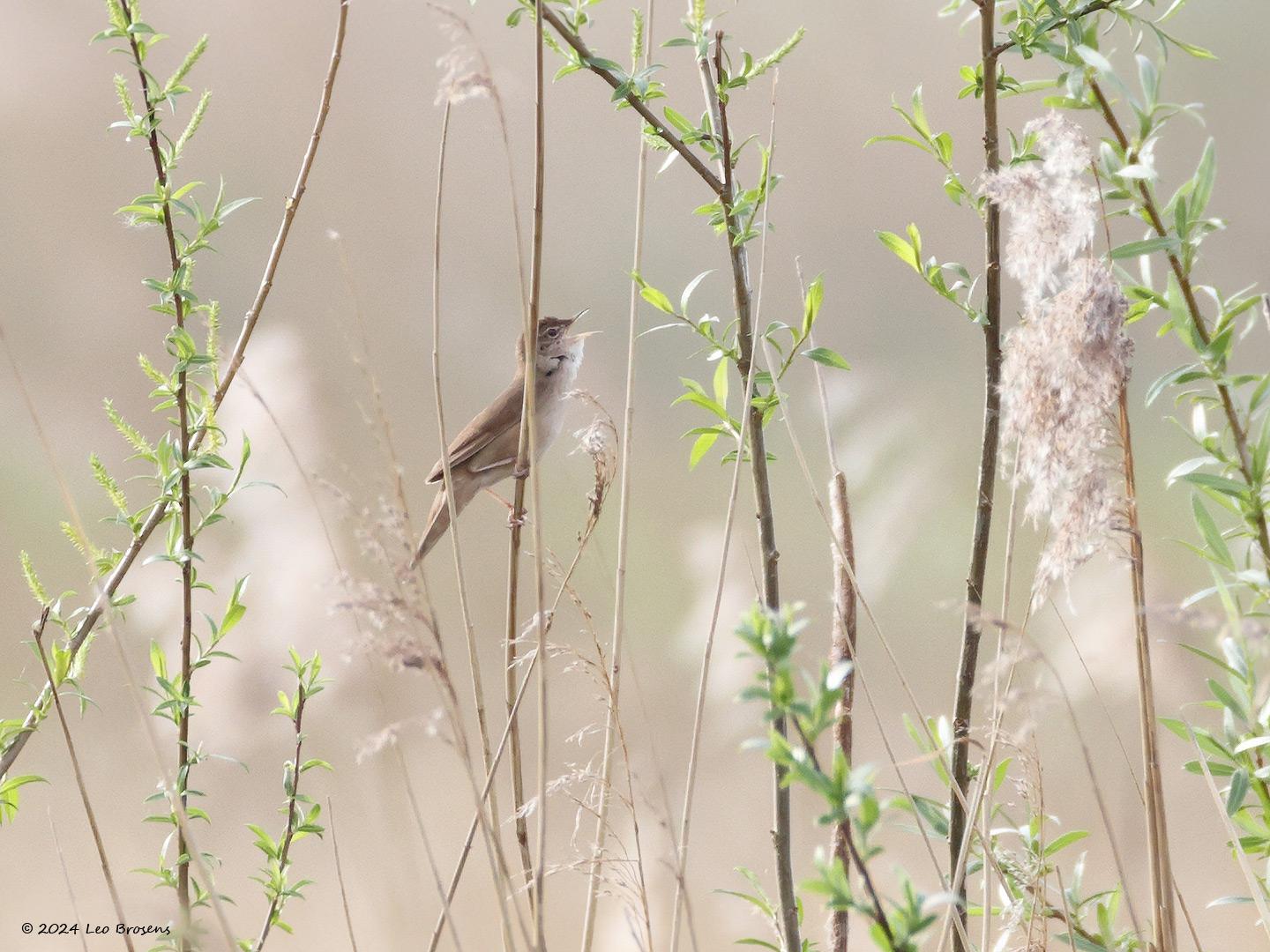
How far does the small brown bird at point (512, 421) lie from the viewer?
1.88 metres

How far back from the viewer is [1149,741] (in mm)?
828

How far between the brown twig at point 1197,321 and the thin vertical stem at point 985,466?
7cm

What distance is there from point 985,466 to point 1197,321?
18 cm

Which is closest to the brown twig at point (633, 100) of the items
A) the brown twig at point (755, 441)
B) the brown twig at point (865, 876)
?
the brown twig at point (755, 441)

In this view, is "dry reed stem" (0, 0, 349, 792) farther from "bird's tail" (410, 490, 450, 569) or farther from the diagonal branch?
"bird's tail" (410, 490, 450, 569)

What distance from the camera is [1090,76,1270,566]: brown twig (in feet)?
2.40

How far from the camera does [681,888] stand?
0.80 metres

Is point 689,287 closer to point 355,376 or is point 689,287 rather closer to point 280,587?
point 280,587

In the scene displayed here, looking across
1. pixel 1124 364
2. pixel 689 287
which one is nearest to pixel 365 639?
pixel 689 287

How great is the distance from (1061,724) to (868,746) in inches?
19.4

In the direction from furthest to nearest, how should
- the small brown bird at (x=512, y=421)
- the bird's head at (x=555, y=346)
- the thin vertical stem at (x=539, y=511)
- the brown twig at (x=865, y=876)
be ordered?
the bird's head at (x=555, y=346) < the small brown bird at (x=512, y=421) < the thin vertical stem at (x=539, y=511) < the brown twig at (x=865, y=876)

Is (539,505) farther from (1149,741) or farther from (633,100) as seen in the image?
(1149,741)

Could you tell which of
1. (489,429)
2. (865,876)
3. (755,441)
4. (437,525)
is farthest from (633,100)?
(489,429)

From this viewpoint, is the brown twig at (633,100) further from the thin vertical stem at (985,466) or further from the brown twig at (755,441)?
the thin vertical stem at (985,466)
